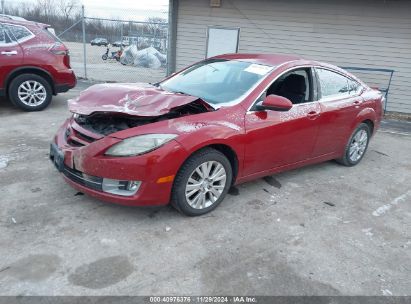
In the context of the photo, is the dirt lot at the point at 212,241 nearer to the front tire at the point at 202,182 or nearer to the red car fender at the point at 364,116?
the front tire at the point at 202,182

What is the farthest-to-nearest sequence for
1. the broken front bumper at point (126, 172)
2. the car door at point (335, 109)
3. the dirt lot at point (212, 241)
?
the car door at point (335, 109) < the broken front bumper at point (126, 172) < the dirt lot at point (212, 241)

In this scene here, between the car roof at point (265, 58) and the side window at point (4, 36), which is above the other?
the car roof at point (265, 58)

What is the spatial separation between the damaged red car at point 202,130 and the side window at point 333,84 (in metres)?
0.02

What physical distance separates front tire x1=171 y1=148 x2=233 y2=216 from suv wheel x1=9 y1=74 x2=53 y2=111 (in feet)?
16.1

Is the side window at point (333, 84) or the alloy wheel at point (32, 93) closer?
the side window at point (333, 84)

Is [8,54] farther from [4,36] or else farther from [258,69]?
[258,69]

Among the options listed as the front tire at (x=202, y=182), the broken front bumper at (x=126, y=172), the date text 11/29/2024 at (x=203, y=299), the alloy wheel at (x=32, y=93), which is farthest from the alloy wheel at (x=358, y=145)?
the alloy wheel at (x=32, y=93)

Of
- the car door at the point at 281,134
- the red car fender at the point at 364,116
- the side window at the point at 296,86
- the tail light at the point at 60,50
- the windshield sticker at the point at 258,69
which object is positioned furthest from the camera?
the tail light at the point at 60,50

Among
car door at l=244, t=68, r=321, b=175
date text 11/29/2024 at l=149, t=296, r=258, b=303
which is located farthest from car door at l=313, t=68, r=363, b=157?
date text 11/29/2024 at l=149, t=296, r=258, b=303

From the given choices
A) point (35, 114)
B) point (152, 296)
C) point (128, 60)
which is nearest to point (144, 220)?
point (152, 296)

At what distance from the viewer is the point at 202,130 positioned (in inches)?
136

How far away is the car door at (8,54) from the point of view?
6672 mm

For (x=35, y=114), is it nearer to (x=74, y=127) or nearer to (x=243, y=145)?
(x=74, y=127)

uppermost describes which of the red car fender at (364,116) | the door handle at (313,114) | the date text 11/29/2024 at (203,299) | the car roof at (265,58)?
the car roof at (265,58)
